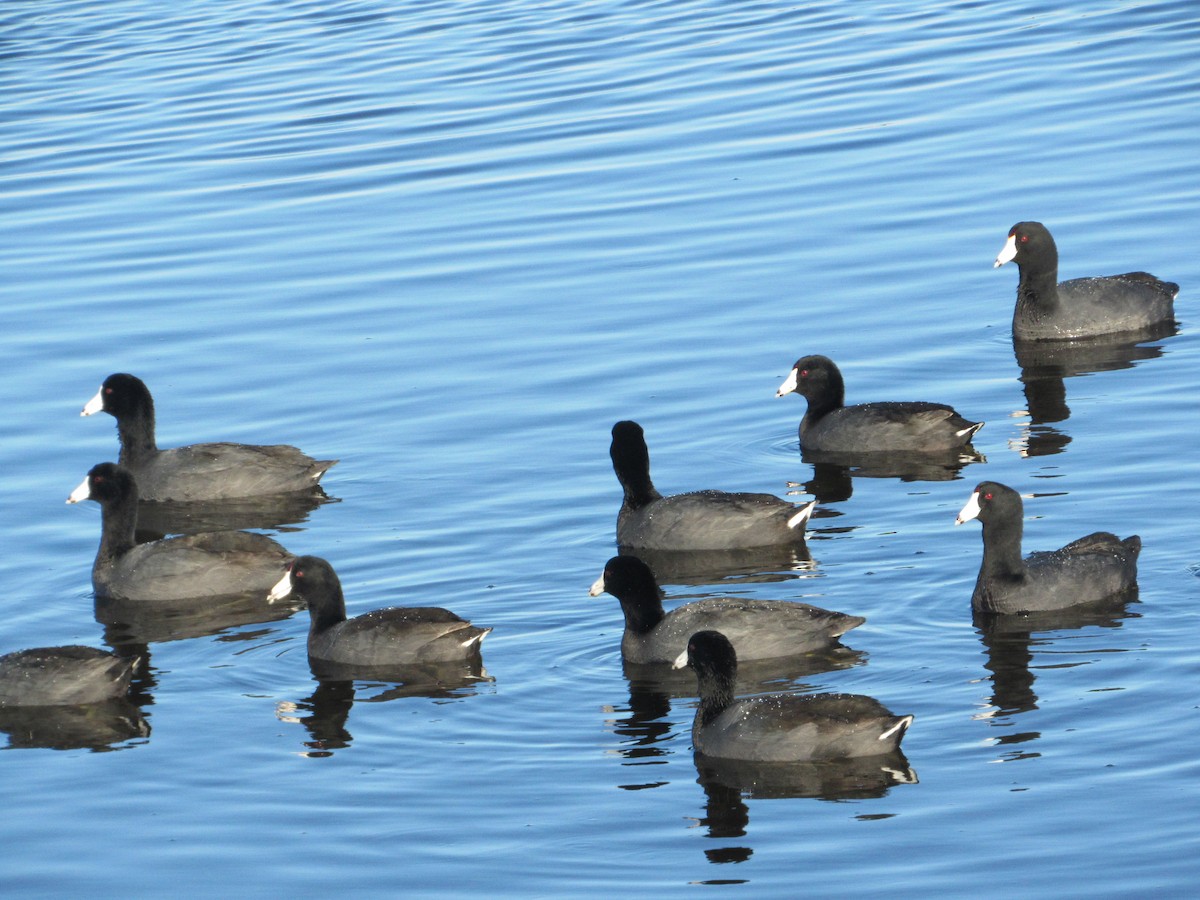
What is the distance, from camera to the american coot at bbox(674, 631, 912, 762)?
464 inches

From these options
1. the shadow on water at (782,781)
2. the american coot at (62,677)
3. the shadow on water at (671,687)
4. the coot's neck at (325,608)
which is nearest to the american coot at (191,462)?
the coot's neck at (325,608)

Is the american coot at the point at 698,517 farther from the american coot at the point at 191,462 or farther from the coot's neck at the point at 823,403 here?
the american coot at the point at 191,462

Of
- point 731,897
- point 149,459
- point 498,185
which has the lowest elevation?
point 731,897

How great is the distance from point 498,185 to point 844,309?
868cm

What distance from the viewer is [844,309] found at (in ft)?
72.8

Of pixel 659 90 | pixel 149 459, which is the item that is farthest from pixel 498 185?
pixel 149 459

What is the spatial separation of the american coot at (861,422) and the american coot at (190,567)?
4898 millimetres

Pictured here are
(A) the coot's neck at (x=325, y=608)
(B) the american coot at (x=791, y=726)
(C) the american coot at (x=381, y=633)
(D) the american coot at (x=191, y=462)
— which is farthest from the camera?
(D) the american coot at (x=191, y=462)

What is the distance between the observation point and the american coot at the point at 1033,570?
14078 millimetres

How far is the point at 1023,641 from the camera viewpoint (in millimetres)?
13672

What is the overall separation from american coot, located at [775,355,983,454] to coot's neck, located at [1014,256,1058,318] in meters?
3.48

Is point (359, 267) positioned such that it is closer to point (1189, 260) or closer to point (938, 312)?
point (938, 312)

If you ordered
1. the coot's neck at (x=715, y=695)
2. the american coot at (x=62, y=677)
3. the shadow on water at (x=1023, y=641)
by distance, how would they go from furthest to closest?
the american coot at (x=62, y=677), the shadow on water at (x=1023, y=641), the coot's neck at (x=715, y=695)

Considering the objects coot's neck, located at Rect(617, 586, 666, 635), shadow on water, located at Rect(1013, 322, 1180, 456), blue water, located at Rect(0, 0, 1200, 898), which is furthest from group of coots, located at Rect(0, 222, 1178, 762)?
blue water, located at Rect(0, 0, 1200, 898)
